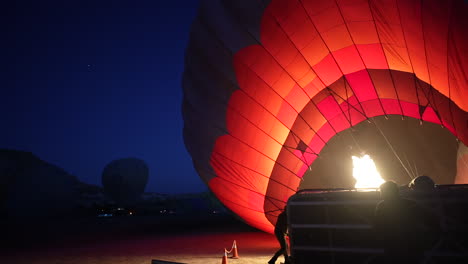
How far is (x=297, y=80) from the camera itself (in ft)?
31.2

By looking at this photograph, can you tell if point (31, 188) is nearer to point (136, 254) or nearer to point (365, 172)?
point (136, 254)

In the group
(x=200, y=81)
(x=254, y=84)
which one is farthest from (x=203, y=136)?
(x=254, y=84)

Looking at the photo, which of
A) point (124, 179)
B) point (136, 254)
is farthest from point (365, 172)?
point (124, 179)

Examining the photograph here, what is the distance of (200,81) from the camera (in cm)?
1030

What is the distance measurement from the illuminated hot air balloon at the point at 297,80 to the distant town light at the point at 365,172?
1.19 m

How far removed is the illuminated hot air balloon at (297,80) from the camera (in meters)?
7.39

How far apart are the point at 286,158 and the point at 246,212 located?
2369mm

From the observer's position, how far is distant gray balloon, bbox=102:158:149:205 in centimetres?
5866

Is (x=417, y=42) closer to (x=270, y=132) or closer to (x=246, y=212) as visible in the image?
(x=270, y=132)

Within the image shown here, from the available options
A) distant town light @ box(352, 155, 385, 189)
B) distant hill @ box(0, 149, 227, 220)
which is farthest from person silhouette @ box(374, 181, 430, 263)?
distant hill @ box(0, 149, 227, 220)

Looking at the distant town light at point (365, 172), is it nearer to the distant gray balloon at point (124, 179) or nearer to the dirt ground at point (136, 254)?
the dirt ground at point (136, 254)

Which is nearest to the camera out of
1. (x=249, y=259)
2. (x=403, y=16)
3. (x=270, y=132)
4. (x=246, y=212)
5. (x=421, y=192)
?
(x=421, y=192)

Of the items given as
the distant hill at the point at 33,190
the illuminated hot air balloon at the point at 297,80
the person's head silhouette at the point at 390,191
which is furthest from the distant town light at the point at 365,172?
the distant hill at the point at 33,190

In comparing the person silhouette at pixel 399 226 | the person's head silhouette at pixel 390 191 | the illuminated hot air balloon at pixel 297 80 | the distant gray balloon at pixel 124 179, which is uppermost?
the distant gray balloon at pixel 124 179
